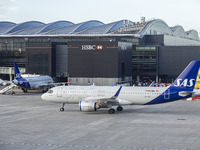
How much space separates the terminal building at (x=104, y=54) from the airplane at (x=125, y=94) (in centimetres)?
4540

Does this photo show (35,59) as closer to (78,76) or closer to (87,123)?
(78,76)

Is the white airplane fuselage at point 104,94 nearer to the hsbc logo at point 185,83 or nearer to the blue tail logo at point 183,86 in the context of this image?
the blue tail logo at point 183,86

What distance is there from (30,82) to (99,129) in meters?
46.5

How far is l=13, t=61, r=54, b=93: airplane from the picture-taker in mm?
78375

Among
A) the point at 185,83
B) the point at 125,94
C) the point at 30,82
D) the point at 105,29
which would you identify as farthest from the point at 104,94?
the point at 105,29

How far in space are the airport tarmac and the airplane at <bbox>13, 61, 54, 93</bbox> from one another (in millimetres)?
23179

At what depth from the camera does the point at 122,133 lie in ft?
117

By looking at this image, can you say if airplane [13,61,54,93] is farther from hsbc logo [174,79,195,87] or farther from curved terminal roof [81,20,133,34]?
curved terminal roof [81,20,133,34]

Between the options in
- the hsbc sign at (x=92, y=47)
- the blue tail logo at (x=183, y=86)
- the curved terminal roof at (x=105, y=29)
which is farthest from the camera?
the curved terminal roof at (x=105, y=29)

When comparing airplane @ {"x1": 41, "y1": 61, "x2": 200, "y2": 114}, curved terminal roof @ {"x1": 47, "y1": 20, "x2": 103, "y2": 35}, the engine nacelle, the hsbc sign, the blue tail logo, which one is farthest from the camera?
curved terminal roof @ {"x1": 47, "y1": 20, "x2": 103, "y2": 35}

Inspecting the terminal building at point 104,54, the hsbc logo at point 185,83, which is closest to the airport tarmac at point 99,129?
the hsbc logo at point 185,83

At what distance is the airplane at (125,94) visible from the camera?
4834 cm

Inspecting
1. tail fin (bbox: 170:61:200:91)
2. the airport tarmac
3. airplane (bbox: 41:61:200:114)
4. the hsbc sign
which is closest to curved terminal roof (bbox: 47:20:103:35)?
the hsbc sign

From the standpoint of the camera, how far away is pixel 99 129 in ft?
124
